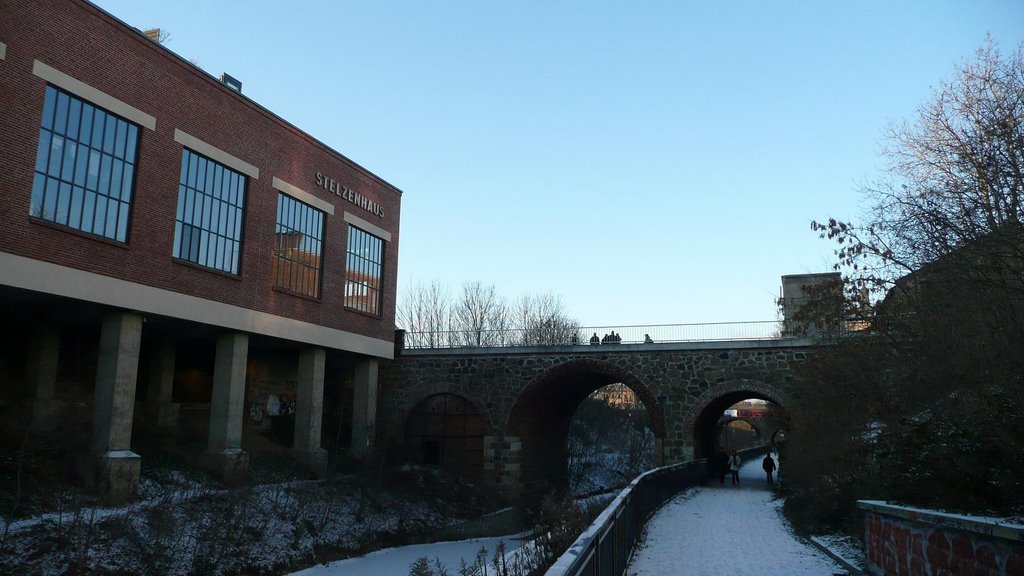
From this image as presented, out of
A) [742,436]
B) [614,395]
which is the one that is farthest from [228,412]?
[742,436]

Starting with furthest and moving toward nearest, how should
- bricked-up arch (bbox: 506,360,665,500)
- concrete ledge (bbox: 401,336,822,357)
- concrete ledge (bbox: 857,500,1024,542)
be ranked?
1. bricked-up arch (bbox: 506,360,665,500)
2. concrete ledge (bbox: 401,336,822,357)
3. concrete ledge (bbox: 857,500,1024,542)

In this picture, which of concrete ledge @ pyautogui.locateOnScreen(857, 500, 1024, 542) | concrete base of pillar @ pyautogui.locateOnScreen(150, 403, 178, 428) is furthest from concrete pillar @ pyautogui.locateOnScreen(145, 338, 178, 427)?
concrete ledge @ pyautogui.locateOnScreen(857, 500, 1024, 542)

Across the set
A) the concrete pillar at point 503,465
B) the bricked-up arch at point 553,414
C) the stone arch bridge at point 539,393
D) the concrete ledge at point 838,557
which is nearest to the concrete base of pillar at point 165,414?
the stone arch bridge at point 539,393

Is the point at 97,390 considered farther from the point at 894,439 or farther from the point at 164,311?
the point at 894,439

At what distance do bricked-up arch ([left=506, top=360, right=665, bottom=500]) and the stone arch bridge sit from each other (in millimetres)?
44

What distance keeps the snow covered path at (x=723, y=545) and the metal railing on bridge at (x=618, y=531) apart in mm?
296

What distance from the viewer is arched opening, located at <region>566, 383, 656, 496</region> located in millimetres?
38906

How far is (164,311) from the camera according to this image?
59.2 ft

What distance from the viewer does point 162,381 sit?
2267 cm

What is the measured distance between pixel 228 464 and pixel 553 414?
15826 mm

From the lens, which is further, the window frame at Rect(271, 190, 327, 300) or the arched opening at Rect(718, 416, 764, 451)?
the arched opening at Rect(718, 416, 764, 451)

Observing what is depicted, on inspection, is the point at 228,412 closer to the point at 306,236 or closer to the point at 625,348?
the point at 306,236

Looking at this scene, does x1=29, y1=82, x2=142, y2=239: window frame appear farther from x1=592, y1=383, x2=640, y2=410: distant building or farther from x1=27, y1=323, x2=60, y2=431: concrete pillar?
x1=592, y1=383, x2=640, y2=410: distant building

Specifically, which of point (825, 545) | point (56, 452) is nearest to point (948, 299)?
point (825, 545)
